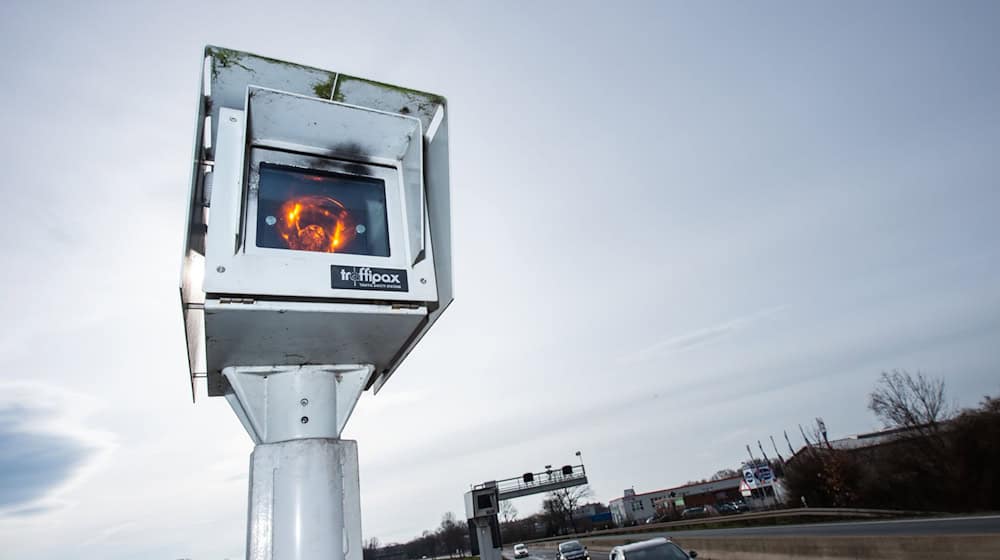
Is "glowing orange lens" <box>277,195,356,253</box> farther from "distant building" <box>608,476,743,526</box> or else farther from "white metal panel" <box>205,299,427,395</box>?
"distant building" <box>608,476,743,526</box>

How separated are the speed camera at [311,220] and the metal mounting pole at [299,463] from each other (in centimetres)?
8

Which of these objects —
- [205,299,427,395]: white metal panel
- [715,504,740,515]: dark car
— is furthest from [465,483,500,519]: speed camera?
[715,504,740,515]: dark car

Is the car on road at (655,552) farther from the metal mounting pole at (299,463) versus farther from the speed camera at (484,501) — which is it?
the metal mounting pole at (299,463)

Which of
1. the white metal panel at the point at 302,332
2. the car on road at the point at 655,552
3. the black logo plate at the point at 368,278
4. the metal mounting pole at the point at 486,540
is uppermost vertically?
the black logo plate at the point at 368,278

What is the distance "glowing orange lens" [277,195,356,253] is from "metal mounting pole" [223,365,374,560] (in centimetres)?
48

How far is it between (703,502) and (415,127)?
109696 millimetres

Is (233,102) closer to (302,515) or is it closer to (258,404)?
(258,404)

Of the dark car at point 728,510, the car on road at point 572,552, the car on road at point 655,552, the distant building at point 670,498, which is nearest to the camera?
the car on road at point 655,552

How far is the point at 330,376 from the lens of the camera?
198 cm

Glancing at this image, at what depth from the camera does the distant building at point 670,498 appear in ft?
310

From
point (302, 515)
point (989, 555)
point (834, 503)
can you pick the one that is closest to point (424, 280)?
point (302, 515)

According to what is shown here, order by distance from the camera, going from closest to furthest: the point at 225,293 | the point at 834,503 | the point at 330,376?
the point at 225,293
the point at 330,376
the point at 834,503

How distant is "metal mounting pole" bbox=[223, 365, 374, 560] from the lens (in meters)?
1.64

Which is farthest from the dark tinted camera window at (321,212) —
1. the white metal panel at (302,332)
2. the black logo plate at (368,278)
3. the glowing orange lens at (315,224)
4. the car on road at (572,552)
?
the car on road at (572,552)
